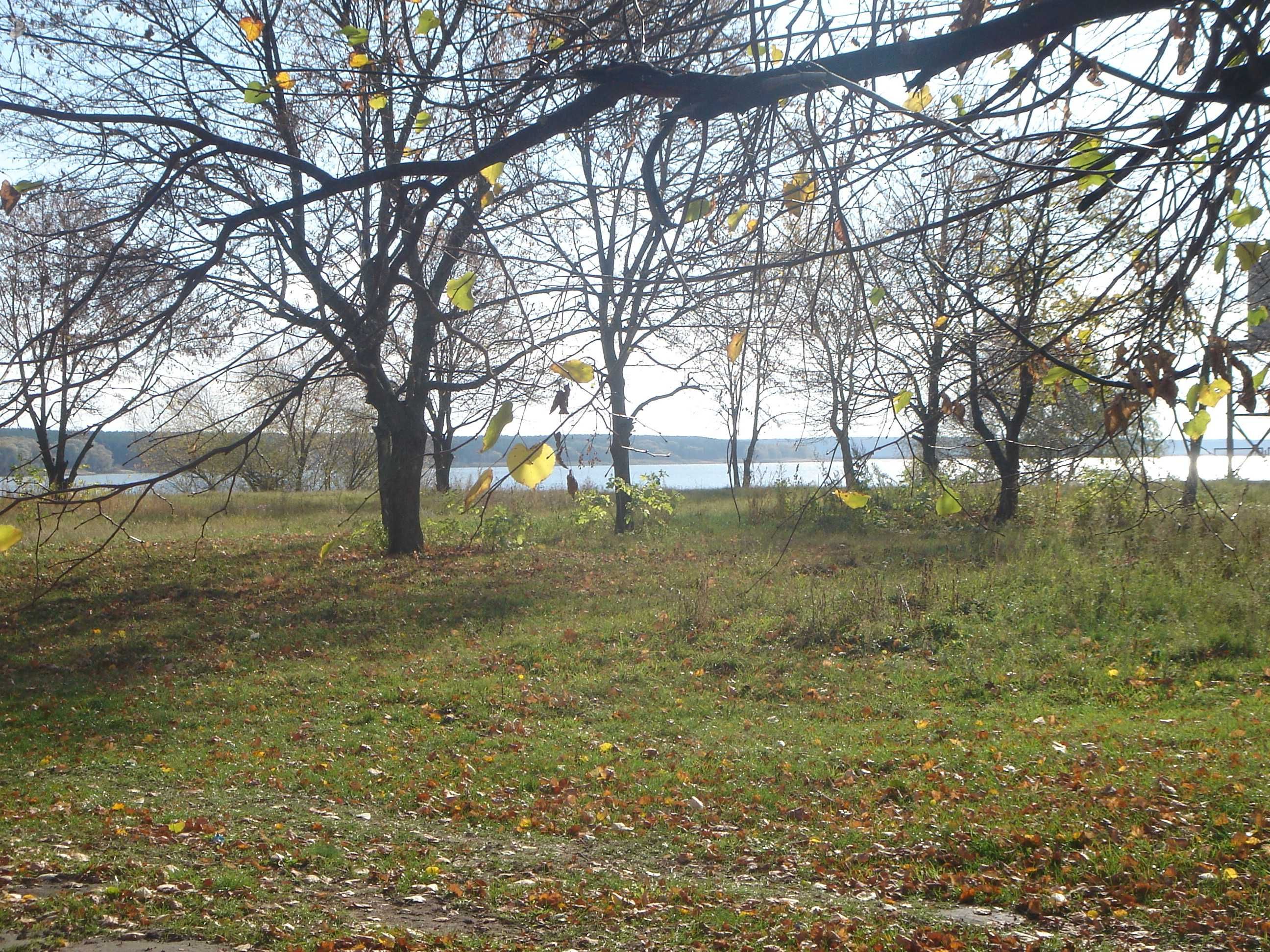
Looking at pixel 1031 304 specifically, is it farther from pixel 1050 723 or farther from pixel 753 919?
pixel 1050 723

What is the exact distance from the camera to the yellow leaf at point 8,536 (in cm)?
169

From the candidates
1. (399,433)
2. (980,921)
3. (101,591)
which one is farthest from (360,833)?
(101,591)

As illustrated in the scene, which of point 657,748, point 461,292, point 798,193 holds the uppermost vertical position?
point 798,193

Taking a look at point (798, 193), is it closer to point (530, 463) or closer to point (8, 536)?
point (530, 463)

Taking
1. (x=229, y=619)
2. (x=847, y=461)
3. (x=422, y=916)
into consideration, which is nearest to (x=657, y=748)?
(x=422, y=916)

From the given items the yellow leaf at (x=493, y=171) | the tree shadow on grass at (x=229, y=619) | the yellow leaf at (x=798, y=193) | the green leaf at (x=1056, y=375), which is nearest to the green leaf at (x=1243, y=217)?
the green leaf at (x=1056, y=375)

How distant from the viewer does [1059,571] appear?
37.6ft

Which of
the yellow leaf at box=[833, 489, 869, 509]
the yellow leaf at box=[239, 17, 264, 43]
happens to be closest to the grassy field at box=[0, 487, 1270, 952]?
the yellow leaf at box=[833, 489, 869, 509]

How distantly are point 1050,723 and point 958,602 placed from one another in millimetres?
3719

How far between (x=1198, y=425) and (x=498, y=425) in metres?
2.12

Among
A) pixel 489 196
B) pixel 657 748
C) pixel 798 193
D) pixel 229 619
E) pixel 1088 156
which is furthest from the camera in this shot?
pixel 229 619

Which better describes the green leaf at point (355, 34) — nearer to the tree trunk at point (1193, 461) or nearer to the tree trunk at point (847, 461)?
the tree trunk at point (847, 461)

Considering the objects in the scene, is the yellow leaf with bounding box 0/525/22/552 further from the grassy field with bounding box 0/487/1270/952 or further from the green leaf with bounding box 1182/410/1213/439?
the green leaf with bounding box 1182/410/1213/439

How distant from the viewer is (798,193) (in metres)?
3.38
